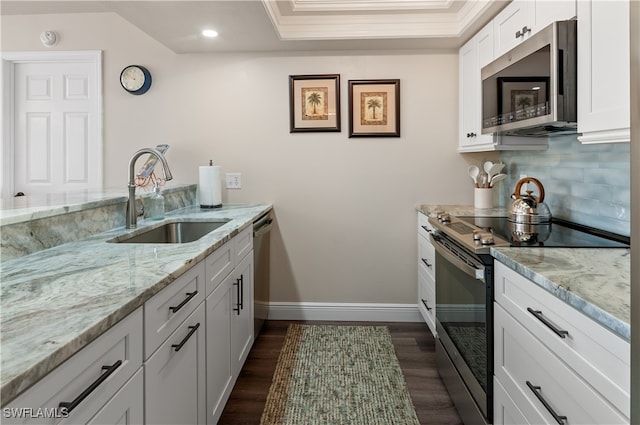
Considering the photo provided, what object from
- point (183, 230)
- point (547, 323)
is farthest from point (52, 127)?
point (547, 323)

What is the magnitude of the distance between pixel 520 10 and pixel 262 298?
2.36 m

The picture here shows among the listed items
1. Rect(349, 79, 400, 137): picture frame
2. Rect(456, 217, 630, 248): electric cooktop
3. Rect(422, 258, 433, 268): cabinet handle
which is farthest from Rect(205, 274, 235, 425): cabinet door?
Rect(349, 79, 400, 137): picture frame

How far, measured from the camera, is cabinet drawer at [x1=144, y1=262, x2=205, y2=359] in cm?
105

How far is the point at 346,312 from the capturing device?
3.21 m

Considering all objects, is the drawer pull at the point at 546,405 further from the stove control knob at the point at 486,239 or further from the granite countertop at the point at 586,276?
the stove control knob at the point at 486,239

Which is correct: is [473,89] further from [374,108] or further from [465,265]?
[465,265]

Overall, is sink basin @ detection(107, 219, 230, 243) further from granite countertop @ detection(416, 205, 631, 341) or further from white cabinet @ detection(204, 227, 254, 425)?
granite countertop @ detection(416, 205, 631, 341)

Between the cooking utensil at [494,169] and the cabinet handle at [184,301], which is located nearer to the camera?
the cabinet handle at [184,301]

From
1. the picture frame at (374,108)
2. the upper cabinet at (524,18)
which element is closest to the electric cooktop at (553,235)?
the upper cabinet at (524,18)

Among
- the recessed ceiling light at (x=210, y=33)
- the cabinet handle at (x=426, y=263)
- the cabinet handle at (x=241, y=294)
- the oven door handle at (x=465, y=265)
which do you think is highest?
the recessed ceiling light at (x=210, y=33)

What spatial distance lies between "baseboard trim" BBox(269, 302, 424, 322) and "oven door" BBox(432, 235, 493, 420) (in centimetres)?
97

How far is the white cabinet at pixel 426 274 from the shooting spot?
2624mm

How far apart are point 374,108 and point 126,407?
104 inches

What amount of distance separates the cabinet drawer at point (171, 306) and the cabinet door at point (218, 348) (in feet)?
0.54
